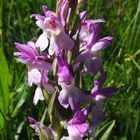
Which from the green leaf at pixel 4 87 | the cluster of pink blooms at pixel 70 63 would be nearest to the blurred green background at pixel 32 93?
the green leaf at pixel 4 87

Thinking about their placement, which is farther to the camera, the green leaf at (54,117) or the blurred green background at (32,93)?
the blurred green background at (32,93)

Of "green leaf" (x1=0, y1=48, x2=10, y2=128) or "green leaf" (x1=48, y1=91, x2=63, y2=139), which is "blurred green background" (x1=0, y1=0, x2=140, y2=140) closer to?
"green leaf" (x1=0, y1=48, x2=10, y2=128)

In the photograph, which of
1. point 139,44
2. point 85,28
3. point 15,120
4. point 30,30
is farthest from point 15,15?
point 85,28

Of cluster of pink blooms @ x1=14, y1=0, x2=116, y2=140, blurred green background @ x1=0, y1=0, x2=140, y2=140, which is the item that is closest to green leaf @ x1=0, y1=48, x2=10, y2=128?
blurred green background @ x1=0, y1=0, x2=140, y2=140

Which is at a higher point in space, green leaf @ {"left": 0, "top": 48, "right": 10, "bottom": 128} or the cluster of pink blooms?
the cluster of pink blooms

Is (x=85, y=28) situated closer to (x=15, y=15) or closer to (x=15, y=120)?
Result: (x=15, y=120)

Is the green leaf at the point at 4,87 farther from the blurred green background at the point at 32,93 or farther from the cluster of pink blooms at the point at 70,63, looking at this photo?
the cluster of pink blooms at the point at 70,63

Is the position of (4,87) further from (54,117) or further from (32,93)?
(54,117)

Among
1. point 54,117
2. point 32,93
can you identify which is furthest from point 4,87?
point 54,117

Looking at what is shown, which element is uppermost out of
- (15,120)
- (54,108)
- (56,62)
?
(56,62)
